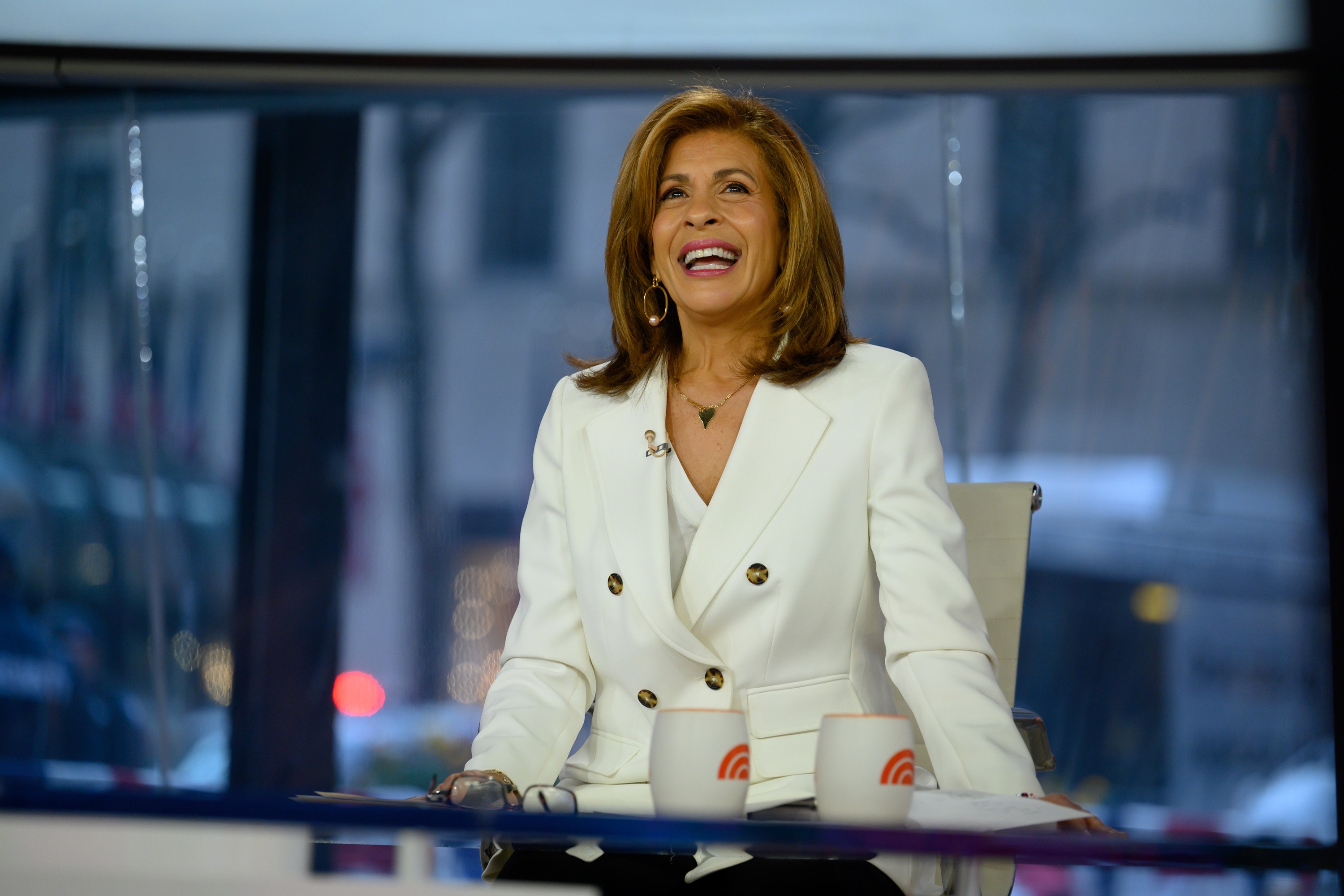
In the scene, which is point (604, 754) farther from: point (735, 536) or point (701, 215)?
point (701, 215)

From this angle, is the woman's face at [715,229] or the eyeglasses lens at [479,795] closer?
the eyeglasses lens at [479,795]

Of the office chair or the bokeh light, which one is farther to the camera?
the bokeh light

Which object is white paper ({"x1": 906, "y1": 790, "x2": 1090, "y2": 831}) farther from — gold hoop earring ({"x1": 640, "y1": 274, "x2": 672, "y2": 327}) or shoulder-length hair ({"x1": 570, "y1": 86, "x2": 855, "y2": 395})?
gold hoop earring ({"x1": 640, "y1": 274, "x2": 672, "y2": 327})

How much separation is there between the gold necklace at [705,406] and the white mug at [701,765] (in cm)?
87

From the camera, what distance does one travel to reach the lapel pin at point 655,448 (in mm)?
1663

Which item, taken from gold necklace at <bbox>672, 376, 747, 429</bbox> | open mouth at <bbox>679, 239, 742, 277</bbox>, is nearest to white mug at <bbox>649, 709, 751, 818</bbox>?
gold necklace at <bbox>672, 376, 747, 429</bbox>

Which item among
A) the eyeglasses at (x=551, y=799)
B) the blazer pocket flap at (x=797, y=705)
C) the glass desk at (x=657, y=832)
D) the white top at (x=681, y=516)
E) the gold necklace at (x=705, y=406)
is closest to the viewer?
the glass desk at (x=657, y=832)

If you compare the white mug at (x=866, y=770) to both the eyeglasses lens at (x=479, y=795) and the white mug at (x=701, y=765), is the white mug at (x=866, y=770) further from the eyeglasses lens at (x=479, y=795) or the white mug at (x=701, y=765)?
the eyeglasses lens at (x=479, y=795)

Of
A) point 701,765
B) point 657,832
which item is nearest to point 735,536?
point 701,765

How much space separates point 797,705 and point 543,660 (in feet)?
1.21

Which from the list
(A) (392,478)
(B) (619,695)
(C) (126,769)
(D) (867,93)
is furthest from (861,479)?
(C) (126,769)

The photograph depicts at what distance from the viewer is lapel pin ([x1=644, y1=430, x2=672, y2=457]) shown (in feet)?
5.46

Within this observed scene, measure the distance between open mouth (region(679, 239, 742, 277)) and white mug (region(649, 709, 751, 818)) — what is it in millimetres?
979

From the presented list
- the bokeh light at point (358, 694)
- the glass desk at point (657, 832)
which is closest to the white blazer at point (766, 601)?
the glass desk at point (657, 832)
